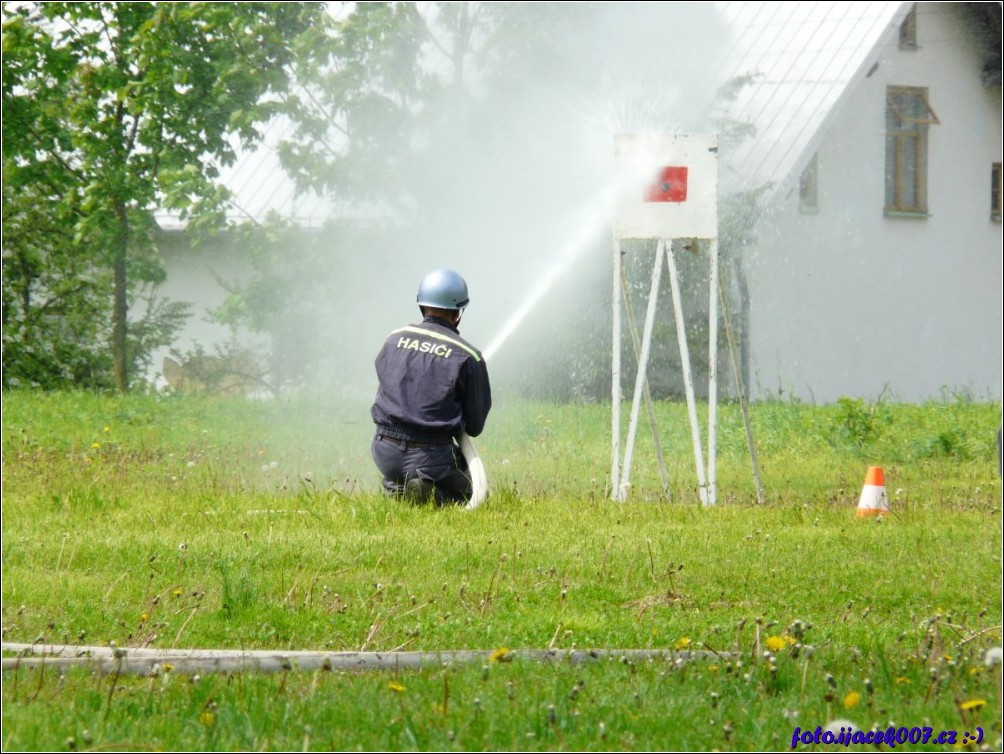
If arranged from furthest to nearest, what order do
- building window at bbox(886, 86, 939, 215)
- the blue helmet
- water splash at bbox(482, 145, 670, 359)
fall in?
building window at bbox(886, 86, 939, 215) < water splash at bbox(482, 145, 670, 359) < the blue helmet

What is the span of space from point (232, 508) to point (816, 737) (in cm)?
550

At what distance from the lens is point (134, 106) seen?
21.5 m

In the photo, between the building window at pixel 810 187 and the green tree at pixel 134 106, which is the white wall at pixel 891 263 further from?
the green tree at pixel 134 106

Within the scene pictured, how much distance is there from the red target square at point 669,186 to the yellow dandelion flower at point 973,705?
19.6ft

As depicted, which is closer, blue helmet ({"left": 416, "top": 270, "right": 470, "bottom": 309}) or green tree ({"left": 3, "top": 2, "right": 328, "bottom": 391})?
blue helmet ({"left": 416, "top": 270, "right": 470, "bottom": 309})

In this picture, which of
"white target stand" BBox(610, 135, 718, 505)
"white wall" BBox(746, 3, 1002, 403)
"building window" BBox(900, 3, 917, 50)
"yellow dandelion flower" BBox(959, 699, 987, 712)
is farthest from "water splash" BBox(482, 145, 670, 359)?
"yellow dandelion flower" BBox(959, 699, 987, 712)

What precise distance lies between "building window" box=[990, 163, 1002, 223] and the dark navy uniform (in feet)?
59.9

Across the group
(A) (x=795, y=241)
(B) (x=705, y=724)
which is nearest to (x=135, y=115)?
(A) (x=795, y=241)

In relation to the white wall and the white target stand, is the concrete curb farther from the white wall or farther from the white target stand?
the white wall

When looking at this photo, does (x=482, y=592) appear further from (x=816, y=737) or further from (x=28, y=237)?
(x=28, y=237)

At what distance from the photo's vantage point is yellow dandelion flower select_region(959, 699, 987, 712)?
180 inches

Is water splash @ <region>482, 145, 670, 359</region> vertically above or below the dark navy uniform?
above

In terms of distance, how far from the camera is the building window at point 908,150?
2466 cm

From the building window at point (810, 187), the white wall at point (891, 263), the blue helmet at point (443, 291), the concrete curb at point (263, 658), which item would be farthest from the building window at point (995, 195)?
the concrete curb at point (263, 658)
